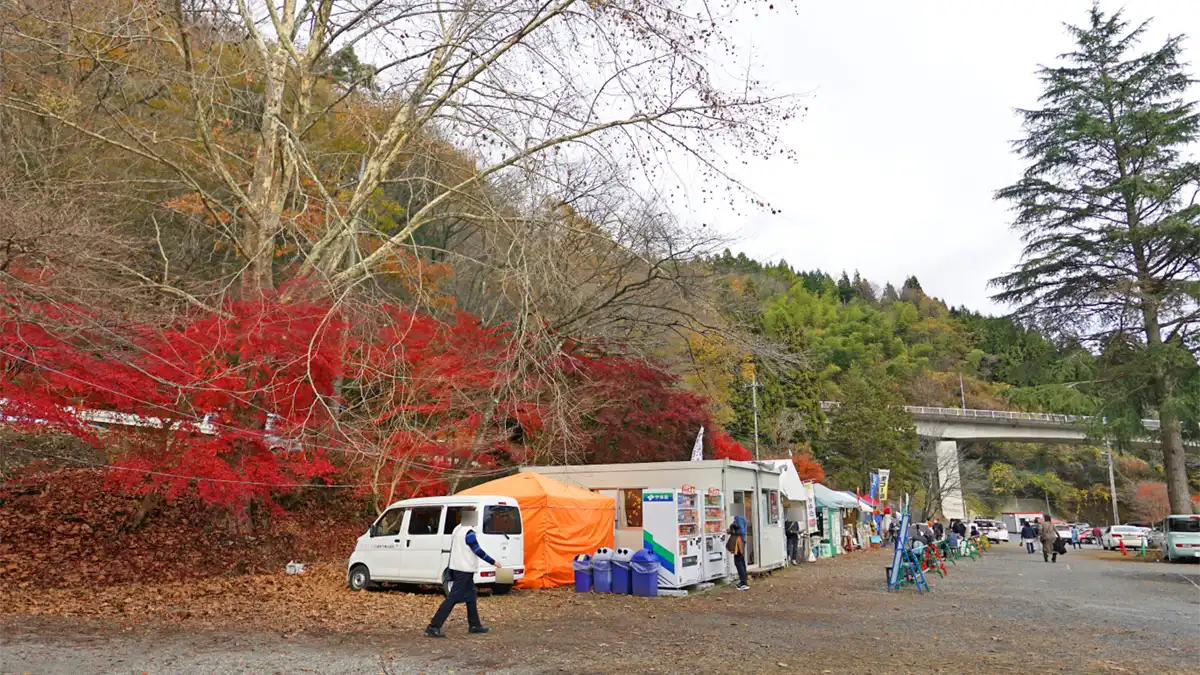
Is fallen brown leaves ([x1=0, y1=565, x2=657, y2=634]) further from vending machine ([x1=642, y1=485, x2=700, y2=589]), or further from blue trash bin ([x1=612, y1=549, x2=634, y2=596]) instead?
vending machine ([x1=642, y1=485, x2=700, y2=589])

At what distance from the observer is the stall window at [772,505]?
20.1 m

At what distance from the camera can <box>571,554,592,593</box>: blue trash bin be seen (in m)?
14.3

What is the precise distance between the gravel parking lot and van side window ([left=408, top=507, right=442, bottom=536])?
1.47 metres

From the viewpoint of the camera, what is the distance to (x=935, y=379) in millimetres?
82125

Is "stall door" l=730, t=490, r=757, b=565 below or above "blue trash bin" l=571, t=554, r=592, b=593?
above

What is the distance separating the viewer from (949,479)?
56750 mm

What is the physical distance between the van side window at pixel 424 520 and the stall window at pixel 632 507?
14.5 feet

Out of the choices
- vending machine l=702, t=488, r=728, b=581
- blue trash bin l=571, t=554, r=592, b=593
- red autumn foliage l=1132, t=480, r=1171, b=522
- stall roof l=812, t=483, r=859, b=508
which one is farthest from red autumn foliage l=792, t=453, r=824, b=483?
red autumn foliage l=1132, t=480, r=1171, b=522

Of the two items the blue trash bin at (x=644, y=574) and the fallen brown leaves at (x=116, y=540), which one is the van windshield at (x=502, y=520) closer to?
the blue trash bin at (x=644, y=574)

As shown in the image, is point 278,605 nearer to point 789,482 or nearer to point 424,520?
point 424,520

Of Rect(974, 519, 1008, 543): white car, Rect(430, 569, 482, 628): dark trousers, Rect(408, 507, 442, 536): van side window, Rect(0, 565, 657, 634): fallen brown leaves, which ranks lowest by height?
Rect(974, 519, 1008, 543): white car

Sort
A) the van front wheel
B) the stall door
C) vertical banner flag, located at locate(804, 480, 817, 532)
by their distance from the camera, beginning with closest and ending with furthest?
the van front wheel
the stall door
vertical banner flag, located at locate(804, 480, 817, 532)

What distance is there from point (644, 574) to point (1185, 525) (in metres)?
19.0

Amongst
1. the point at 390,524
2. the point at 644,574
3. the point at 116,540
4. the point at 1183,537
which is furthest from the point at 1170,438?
the point at 116,540
